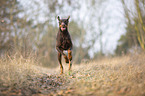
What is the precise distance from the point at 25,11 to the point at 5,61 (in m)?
11.9

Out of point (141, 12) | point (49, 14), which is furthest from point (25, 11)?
point (141, 12)

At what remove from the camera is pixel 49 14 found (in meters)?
19.1

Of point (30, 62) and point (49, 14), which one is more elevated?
point (49, 14)

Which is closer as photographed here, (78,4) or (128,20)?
(128,20)

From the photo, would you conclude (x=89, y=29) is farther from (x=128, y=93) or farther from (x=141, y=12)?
(x=128, y=93)

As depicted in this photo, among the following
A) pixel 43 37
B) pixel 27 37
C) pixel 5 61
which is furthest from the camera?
pixel 43 37

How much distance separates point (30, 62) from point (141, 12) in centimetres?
947

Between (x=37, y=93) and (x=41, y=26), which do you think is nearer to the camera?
(x=37, y=93)

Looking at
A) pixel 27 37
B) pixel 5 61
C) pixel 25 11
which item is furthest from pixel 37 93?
pixel 25 11

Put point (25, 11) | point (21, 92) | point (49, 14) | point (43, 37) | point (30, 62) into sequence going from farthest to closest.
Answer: point (43, 37) < point (49, 14) < point (25, 11) < point (30, 62) < point (21, 92)

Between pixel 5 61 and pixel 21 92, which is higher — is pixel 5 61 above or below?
above

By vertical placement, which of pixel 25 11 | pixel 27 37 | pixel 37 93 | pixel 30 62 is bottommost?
pixel 37 93

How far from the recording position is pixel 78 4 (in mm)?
19781

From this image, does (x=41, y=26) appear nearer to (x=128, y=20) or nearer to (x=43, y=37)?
(x=43, y=37)
